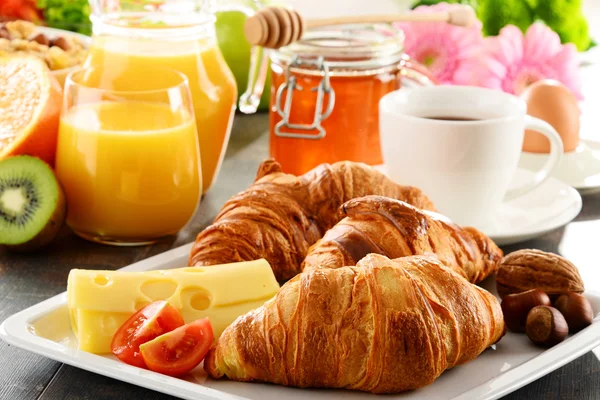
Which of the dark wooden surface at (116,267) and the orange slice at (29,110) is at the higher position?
the orange slice at (29,110)

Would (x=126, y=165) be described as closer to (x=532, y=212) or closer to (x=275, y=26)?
(x=275, y=26)

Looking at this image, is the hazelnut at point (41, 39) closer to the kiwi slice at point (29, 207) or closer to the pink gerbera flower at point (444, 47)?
the kiwi slice at point (29, 207)

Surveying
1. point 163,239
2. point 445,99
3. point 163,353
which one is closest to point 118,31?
point 163,239

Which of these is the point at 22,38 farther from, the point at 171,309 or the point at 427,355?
the point at 427,355

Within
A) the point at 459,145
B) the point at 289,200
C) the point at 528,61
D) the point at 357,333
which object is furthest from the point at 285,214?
the point at 528,61

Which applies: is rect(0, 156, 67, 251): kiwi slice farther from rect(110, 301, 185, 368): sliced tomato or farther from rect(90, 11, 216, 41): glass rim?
rect(110, 301, 185, 368): sliced tomato

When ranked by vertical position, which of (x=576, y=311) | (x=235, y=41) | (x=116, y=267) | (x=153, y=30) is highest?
(x=153, y=30)

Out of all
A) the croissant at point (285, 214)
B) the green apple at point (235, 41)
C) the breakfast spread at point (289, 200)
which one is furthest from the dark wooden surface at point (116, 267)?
the croissant at point (285, 214)
